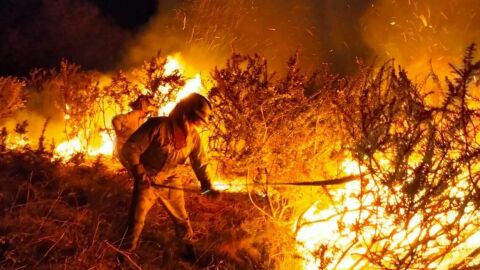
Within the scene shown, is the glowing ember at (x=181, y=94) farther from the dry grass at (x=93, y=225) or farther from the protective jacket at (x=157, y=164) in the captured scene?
the protective jacket at (x=157, y=164)

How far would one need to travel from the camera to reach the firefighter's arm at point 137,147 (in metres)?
4.91

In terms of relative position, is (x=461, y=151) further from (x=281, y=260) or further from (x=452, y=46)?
(x=452, y=46)

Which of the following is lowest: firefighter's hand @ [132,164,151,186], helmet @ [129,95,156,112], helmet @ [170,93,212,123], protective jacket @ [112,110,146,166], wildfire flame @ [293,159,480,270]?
wildfire flame @ [293,159,480,270]

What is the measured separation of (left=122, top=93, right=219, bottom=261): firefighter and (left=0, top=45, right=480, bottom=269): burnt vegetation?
0.50m

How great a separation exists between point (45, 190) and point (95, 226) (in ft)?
3.83

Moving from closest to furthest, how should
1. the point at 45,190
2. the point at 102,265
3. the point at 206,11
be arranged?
the point at 102,265 → the point at 45,190 → the point at 206,11

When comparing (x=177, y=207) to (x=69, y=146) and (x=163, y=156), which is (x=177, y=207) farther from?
(x=69, y=146)


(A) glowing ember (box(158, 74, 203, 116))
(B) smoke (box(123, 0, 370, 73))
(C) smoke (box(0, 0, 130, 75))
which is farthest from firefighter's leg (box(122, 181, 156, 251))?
(C) smoke (box(0, 0, 130, 75))

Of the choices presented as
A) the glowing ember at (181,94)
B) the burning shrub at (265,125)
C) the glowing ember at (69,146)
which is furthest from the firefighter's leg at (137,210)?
the glowing ember at (69,146)

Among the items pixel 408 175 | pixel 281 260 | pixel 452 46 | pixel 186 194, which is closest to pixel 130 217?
pixel 281 260

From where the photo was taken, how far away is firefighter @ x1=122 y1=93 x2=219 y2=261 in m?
4.95

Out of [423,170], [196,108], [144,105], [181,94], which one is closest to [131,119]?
[144,105]

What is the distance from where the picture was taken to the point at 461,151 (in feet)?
12.8

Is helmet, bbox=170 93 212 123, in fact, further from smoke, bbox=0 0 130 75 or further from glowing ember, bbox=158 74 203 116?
smoke, bbox=0 0 130 75
